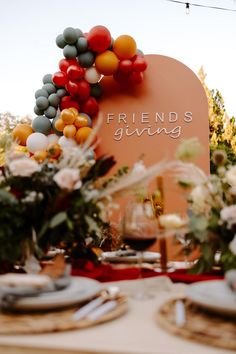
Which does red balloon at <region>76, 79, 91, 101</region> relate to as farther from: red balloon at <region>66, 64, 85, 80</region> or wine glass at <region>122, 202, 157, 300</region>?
wine glass at <region>122, 202, 157, 300</region>

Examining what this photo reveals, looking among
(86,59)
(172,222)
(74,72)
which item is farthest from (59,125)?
(172,222)

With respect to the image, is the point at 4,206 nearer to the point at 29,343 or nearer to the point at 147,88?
the point at 29,343

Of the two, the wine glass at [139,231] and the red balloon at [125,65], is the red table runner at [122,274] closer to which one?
the wine glass at [139,231]

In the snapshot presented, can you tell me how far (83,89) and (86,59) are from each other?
0.27 meters

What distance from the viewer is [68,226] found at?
114 cm

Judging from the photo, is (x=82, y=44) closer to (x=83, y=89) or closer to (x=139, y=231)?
(x=83, y=89)

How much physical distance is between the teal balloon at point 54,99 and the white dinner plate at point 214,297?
10.5 feet

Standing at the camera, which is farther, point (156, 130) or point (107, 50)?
point (156, 130)

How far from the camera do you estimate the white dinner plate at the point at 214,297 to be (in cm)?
77

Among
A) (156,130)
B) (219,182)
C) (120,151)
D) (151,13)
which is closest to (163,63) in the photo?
(156,130)

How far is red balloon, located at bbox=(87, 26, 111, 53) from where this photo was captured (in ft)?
12.2

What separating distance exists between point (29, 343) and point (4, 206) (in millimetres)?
482

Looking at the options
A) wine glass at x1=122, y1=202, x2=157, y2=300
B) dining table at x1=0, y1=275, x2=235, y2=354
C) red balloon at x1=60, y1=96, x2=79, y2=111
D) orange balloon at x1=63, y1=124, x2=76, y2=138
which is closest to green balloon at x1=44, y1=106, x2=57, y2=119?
red balloon at x1=60, y1=96, x2=79, y2=111

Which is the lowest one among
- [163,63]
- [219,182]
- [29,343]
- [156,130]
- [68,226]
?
[29,343]
